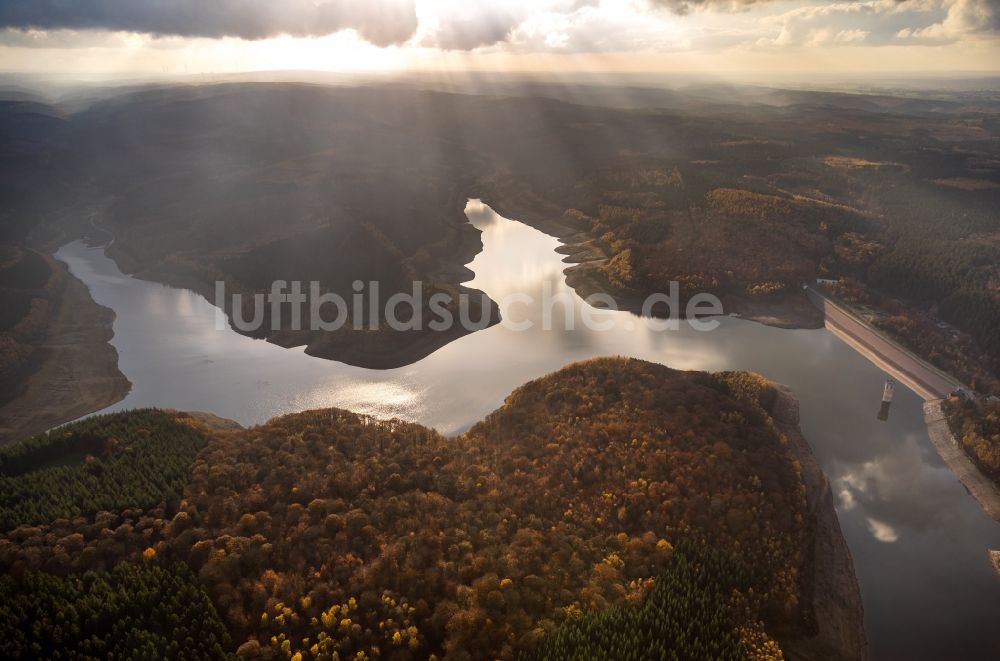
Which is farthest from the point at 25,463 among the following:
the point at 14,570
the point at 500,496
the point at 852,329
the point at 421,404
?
the point at 852,329

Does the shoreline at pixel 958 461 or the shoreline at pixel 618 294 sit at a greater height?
the shoreline at pixel 618 294

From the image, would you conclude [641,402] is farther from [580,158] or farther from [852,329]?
[580,158]

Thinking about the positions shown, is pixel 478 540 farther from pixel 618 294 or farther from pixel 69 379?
pixel 618 294

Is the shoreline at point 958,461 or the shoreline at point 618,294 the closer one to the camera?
the shoreline at point 958,461

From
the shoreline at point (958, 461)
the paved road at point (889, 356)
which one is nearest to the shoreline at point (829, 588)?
the shoreline at point (958, 461)

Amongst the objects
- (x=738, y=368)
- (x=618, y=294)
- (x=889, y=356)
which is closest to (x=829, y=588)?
(x=738, y=368)

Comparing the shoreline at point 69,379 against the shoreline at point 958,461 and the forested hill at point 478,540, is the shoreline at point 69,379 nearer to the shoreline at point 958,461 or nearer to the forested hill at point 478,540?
the forested hill at point 478,540
